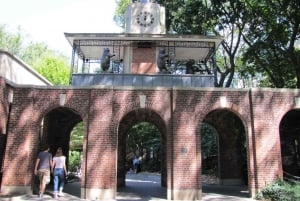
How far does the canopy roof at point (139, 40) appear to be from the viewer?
1780 cm

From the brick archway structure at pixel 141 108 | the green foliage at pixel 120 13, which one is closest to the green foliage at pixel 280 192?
the brick archway structure at pixel 141 108

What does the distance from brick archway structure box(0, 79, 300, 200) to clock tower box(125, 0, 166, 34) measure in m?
6.72

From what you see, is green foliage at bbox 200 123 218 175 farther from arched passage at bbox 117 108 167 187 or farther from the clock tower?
the clock tower

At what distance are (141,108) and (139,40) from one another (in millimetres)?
4957

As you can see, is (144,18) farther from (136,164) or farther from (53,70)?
(53,70)

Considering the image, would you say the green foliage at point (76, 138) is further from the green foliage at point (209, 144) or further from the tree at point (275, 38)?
the tree at point (275, 38)

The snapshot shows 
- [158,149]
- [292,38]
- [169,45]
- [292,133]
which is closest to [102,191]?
[169,45]

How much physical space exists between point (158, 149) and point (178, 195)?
17820 millimetres

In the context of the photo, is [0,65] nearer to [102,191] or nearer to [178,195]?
[102,191]

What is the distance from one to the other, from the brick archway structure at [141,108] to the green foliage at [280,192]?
0.40 metres

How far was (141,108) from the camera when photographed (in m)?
14.7

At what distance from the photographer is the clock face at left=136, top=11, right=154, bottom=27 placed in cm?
2066

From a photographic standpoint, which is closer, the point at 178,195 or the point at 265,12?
the point at 178,195

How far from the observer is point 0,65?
1416cm
